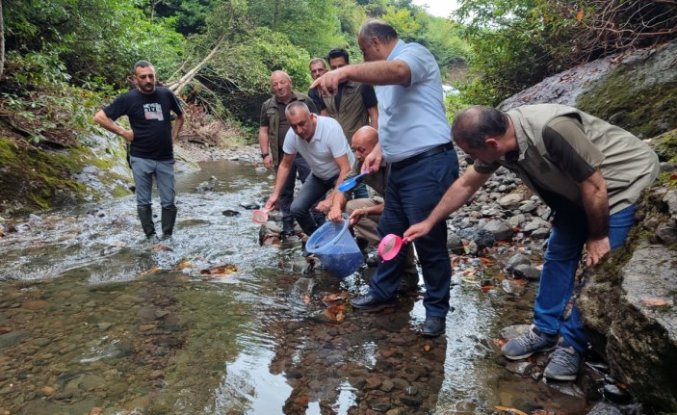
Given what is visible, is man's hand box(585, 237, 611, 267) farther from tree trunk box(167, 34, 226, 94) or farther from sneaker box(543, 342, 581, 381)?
tree trunk box(167, 34, 226, 94)

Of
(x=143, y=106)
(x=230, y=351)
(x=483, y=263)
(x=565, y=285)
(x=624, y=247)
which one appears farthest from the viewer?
(x=143, y=106)

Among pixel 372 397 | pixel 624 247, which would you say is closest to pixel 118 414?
pixel 372 397

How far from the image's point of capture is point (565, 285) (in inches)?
108

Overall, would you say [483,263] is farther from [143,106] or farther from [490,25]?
[490,25]

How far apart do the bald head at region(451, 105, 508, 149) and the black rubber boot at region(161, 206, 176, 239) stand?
410 cm

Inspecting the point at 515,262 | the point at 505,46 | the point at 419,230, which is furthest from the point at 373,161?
the point at 505,46

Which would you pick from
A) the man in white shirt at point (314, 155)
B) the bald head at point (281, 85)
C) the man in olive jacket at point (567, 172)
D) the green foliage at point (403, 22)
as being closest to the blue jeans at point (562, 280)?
the man in olive jacket at point (567, 172)

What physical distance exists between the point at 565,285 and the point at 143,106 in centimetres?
447

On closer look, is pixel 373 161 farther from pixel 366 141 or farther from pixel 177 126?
pixel 177 126

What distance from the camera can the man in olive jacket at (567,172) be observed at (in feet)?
7.39

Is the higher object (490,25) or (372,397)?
(490,25)

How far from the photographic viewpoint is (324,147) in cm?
443

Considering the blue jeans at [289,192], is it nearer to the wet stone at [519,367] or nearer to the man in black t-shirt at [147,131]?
the man in black t-shirt at [147,131]

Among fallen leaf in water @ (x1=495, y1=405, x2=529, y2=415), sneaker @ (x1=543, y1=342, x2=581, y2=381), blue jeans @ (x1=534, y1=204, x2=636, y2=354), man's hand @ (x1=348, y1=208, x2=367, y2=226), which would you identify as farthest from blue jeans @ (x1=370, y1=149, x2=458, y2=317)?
fallen leaf in water @ (x1=495, y1=405, x2=529, y2=415)
